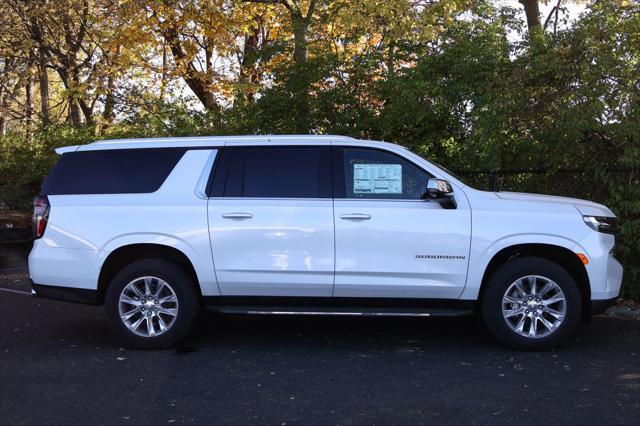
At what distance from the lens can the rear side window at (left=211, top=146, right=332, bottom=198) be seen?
20.9 ft

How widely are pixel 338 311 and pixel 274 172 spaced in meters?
1.37

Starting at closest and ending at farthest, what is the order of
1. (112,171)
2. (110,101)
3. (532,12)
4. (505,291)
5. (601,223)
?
(505,291) < (601,223) < (112,171) < (532,12) < (110,101)

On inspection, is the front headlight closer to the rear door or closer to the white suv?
the white suv

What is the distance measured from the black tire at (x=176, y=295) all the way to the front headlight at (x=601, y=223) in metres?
3.52

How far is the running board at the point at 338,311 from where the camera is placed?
6168 mm

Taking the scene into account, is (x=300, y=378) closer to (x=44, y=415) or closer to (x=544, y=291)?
A: (x=44, y=415)

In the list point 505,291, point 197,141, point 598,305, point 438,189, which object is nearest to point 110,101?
point 197,141

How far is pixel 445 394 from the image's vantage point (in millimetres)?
5090

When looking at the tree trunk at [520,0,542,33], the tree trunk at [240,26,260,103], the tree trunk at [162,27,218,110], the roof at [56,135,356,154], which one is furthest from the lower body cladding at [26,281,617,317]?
the tree trunk at [162,27,218,110]

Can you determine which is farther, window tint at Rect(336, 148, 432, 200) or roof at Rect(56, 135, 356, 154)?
roof at Rect(56, 135, 356, 154)

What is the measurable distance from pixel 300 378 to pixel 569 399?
1.97m

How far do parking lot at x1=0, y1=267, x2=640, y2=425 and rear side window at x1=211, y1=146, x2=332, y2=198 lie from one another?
4.67 ft

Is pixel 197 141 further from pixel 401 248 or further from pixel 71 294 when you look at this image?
pixel 401 248

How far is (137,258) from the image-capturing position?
6539 millimetres
